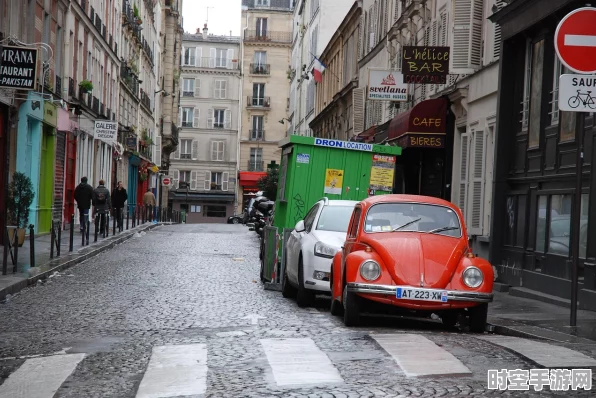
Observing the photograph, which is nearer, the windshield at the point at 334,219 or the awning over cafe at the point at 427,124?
the windshield at the point at 334,219

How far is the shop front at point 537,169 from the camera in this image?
15805mm

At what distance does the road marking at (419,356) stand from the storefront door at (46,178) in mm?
23121

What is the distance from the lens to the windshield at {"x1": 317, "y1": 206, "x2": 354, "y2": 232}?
15.7 m

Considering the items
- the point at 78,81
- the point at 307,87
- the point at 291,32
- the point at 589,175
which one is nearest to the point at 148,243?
the point at 78,81

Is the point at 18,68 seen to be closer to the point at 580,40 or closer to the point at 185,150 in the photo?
the point at 580,40

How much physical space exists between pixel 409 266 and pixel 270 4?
98475mm

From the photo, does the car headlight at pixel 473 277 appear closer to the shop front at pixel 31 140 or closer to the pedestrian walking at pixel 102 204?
the shop front at pixel 31 140

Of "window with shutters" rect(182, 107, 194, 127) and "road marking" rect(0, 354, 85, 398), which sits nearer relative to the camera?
"road marking" rect(0, 354, 85, 398)

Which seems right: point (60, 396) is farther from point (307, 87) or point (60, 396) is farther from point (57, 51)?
point (307, 87)

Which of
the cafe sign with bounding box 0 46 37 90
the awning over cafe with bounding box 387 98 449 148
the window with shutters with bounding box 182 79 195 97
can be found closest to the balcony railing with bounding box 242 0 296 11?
the window with shutters with bounding box 182 79 195 97

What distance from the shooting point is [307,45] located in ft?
259

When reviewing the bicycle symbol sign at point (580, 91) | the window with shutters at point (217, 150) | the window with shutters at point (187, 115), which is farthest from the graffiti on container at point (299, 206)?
the window with shutters at point (187, 115)

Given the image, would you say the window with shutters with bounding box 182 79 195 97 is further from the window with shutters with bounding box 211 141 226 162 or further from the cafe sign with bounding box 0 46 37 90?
the cafe sign with bounding box 0 46 37 90

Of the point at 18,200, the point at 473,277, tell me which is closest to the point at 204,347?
the point at 473,277
